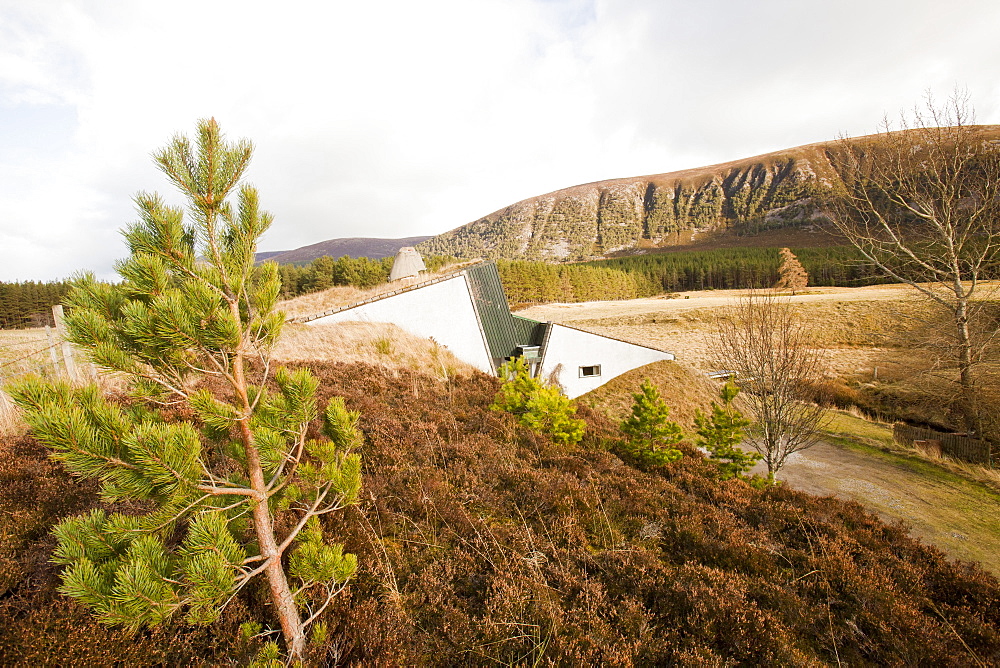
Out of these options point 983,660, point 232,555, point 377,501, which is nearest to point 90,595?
point 232,555

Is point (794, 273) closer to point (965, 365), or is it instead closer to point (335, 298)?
point (965, 365)

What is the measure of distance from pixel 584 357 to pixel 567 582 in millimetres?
14446

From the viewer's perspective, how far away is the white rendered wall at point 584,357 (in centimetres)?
1741

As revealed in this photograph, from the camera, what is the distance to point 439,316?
16.9m

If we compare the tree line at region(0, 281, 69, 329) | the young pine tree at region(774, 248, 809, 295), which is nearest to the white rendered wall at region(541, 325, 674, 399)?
the tree line at region(0, 281, 69, 329)

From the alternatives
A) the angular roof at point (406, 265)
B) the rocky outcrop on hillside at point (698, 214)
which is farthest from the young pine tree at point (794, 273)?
the rocky outcrop on hillside at point (698, 214)

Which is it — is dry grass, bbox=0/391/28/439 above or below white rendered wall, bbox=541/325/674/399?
above

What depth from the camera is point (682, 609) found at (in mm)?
3908

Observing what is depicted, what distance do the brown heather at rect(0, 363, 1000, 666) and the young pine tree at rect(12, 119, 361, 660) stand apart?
45.6 inches

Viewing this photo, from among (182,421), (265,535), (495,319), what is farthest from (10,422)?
(495,319)

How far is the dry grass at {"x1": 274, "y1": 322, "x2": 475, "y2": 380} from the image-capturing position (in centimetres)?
1340

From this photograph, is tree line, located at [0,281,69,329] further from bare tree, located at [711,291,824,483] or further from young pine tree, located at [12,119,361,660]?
bare tree, located at [711,291,824,483]

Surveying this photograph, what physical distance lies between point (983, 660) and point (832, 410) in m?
20.0

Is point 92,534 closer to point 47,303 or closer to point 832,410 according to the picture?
point 832,410
